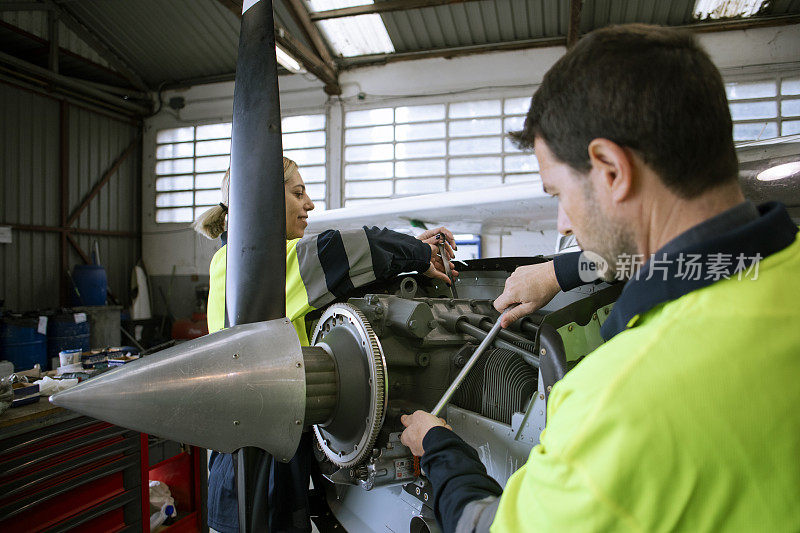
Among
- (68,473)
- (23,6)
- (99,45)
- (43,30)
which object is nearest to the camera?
(68,473)

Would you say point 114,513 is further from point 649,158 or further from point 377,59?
point 377,59

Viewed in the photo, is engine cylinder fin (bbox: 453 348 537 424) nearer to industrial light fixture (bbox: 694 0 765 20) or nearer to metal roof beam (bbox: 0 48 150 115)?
industrial light fixture (bbox: 694 0 765 20)

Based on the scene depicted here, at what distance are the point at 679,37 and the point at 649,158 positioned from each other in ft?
0.70

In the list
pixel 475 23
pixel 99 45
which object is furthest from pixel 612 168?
pixel 99 45

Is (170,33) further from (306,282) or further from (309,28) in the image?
(306,282)

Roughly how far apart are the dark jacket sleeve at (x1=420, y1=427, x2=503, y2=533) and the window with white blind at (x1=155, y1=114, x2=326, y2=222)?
1023 cm

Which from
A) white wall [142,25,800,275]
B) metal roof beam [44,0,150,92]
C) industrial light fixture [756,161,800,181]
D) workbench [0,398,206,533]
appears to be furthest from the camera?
metal roof beam [44,0,150,92]

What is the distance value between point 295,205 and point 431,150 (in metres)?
8.24

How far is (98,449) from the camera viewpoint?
2.96 metres

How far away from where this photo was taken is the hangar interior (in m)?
8.76

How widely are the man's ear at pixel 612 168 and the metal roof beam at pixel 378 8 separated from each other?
855 centimetres

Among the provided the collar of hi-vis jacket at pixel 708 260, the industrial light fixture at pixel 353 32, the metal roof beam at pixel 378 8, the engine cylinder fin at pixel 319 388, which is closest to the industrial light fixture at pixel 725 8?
the metal roof beam at pixel 378 8

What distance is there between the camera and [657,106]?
2.45 feet

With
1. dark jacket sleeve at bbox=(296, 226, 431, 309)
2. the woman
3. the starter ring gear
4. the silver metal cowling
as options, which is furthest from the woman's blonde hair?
the silver metal cowling
